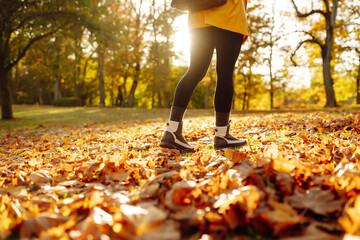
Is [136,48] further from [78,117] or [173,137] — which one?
[173,137]

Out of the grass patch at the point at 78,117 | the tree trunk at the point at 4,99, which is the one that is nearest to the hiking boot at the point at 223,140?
the grass patch at the point at 78,117

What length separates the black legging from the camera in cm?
249

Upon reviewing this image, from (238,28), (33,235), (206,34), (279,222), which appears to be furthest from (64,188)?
(238,28)

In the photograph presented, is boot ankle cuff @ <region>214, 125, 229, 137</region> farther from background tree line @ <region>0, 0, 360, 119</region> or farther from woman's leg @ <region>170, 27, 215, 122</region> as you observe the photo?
background tree line @ <region>0, 0, 360, 119</region>

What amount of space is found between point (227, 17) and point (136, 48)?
835 inches

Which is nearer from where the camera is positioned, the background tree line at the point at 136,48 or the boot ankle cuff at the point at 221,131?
the boot ankle cuff at the point at 221,131

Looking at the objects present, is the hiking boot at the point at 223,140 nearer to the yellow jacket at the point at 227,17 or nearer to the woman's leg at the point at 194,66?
the woman's leg at the point at 194,66

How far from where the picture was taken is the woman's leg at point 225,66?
2477 mm

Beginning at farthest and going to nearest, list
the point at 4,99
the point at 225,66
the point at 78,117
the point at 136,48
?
the point at 136,48
the point at 78,117
the point at 4,99
the point at 225,66

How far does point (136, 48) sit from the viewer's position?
2242 cm

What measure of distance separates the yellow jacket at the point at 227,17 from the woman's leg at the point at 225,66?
0.20 ft

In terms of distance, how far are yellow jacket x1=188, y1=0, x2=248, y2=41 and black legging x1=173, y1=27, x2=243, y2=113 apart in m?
0.06

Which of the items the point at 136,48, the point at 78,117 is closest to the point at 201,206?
the point at 78,117

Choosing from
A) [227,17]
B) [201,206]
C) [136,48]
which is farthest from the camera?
[136,48]
